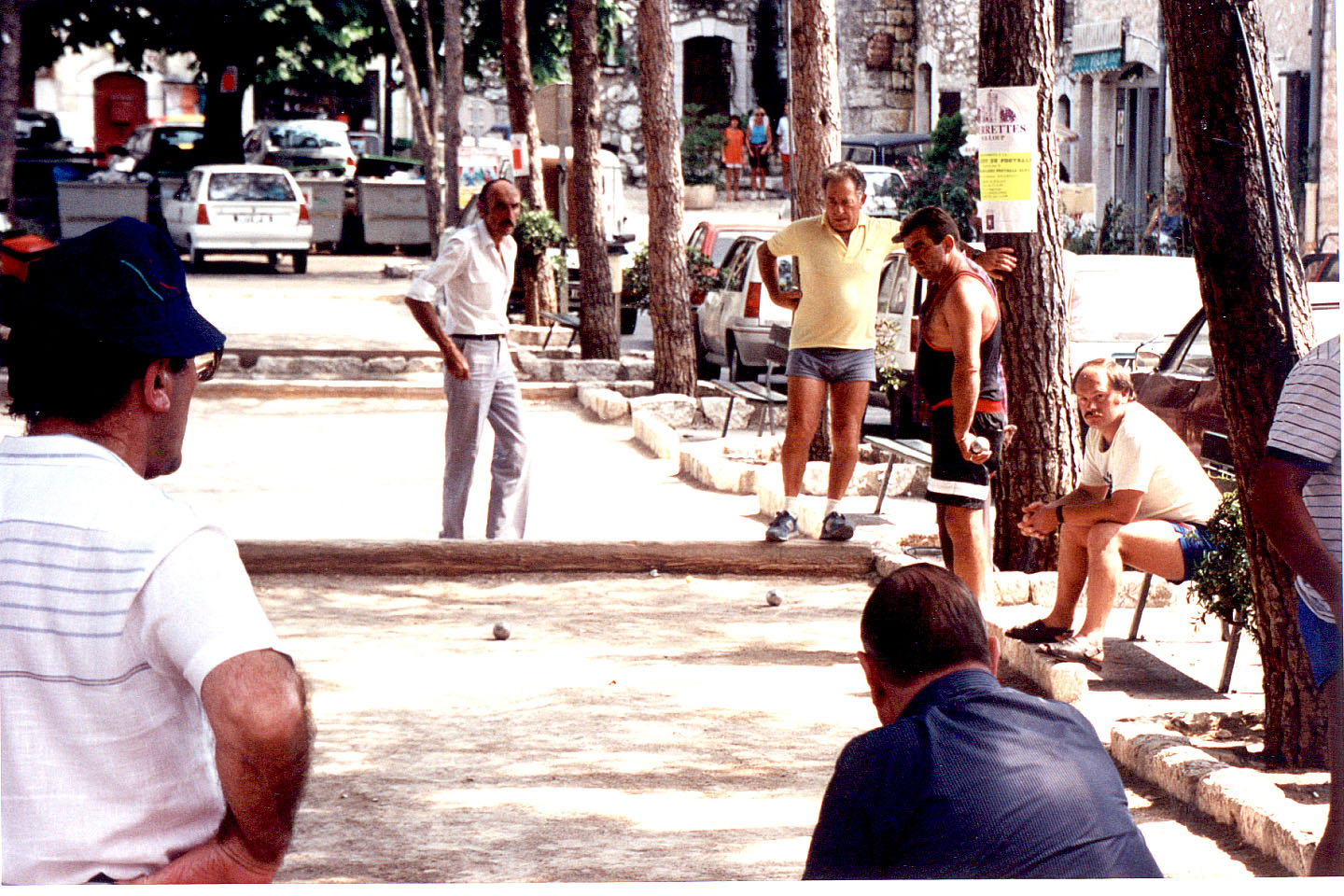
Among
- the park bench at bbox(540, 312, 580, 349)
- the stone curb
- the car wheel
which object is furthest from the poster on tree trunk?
the park bench at bbox(540, 312, 580, 349)

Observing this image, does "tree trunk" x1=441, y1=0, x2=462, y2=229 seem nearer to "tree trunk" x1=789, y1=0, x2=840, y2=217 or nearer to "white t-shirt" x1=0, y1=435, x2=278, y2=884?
"tree trunk" x1=789, y1=0, x2=840, y2=217

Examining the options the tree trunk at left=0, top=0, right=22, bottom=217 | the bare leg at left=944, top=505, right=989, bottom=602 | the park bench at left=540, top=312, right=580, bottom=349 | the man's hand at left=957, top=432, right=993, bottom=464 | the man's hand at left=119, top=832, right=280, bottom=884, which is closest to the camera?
the man's hand at left=119, top=832, right=280, bottom=884

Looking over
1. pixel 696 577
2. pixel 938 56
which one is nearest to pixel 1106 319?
pixel 696 577

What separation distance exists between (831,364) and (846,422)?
271mm

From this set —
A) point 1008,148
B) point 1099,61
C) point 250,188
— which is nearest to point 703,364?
point 1008,148

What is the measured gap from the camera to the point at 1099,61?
28000 millimetres

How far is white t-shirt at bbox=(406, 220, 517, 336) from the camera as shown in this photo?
816 centimetres

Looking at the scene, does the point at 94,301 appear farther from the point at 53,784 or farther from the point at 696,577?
the point at 696,577

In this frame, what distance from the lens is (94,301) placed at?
2164 mm

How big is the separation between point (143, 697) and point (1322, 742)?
4.03 m

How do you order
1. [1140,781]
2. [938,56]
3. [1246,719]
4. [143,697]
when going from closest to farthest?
[143,697], [1140,781], [1246,719], [938,56]

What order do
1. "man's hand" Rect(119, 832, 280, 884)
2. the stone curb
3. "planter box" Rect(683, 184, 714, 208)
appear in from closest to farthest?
"man's hand" Rect(119, 832, 280, 884) < the stone curb < "planter box" Rect(683, 184, 714, 208)

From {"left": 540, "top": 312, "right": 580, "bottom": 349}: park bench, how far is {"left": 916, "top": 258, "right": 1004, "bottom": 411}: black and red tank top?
11.8 m

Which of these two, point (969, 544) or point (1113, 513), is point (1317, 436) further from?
point (969, 544)
